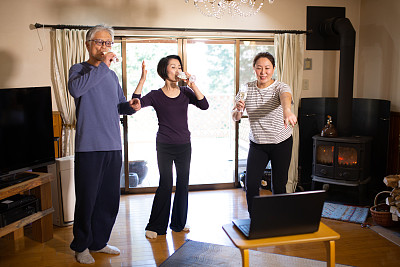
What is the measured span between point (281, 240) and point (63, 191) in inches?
87.5

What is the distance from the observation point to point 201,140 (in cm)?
488

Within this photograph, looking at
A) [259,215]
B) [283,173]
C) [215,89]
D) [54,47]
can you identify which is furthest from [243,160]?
[259,215]

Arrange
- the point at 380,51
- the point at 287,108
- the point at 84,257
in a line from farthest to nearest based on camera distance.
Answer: the point at 380,51, the point at 84,257, the point at 287,108

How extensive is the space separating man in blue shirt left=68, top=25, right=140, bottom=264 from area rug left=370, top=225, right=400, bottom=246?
2233mm

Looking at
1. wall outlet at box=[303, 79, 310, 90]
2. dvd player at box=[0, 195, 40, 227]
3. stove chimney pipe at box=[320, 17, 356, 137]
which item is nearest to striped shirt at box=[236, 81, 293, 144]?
stove chimney pipe at box=[320, 17, 356, 137]

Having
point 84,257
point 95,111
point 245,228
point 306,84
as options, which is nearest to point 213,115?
point 306,84

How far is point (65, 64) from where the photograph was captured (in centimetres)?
421

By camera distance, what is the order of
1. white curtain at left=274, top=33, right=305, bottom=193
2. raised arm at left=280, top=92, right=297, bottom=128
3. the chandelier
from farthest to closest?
white curtain at left=274, top=33, right=305, bottom=193 → the chandelier → raised arm at left=280, top=92, right=297, bottom=128

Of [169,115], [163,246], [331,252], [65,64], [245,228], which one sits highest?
[65,64]

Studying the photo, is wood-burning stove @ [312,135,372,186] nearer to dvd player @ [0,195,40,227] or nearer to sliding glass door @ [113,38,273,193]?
sliding glass door @ [113,38,273,193]

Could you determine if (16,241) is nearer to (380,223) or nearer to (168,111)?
(168,111)

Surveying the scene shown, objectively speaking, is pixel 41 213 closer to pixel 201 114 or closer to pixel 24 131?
pixel 24 131

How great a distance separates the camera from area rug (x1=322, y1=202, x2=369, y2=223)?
150 inches

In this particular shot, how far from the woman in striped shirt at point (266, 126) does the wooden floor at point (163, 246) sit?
0.58 metres
